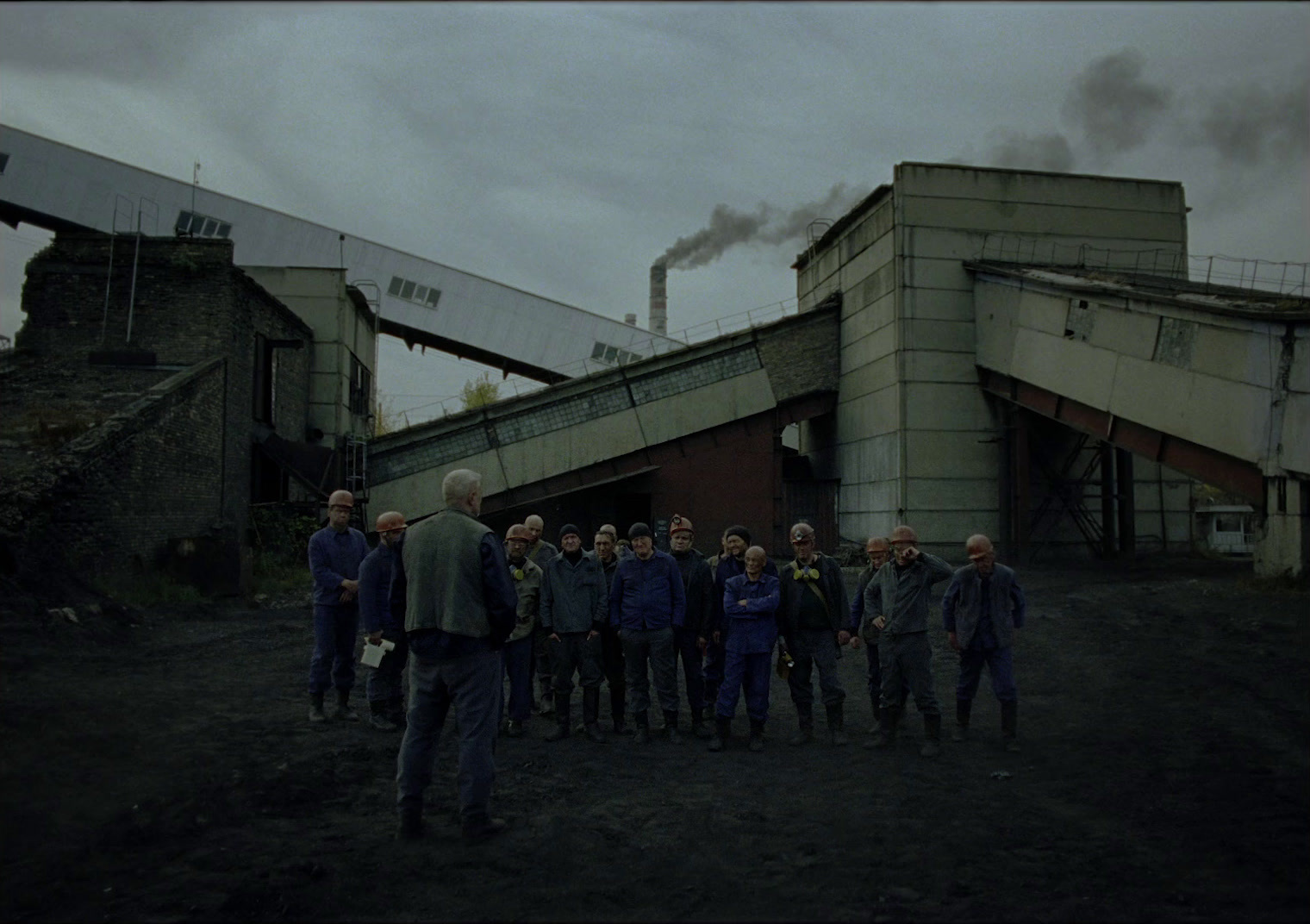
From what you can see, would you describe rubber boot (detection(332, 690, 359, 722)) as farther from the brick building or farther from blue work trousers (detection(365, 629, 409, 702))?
the brick building

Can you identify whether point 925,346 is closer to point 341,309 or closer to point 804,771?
point 341,309

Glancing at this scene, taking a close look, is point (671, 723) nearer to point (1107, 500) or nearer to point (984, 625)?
point (984, 625)

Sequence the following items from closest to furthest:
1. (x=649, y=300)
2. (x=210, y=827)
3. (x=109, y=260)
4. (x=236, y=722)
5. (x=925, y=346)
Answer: (x=210, y=827) → (x=236, y=722) → (x=109, y=260) → (x=925, y=346) → (x=649, y=300)

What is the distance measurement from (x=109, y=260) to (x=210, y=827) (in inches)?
628

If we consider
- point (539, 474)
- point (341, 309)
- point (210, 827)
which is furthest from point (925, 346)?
point (210, 827)

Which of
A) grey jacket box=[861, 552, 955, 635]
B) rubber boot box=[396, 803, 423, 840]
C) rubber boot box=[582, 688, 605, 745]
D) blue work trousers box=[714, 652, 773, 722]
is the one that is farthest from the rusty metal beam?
rubber boot box=[396, 803, 423, 840]

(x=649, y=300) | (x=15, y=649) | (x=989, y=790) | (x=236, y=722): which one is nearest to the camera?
(x=989, y=790)

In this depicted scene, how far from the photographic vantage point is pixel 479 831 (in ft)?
15.6

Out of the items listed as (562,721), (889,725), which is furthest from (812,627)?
(562,721)

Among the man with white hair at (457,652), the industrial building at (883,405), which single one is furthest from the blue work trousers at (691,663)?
the industrial building at (883,405)

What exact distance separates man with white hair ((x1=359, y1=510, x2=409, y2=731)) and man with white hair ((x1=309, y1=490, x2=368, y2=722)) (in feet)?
0.62

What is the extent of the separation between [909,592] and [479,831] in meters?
3.97

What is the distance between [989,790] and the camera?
5758 mm

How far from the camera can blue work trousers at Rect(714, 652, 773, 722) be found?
7145 millimetres
